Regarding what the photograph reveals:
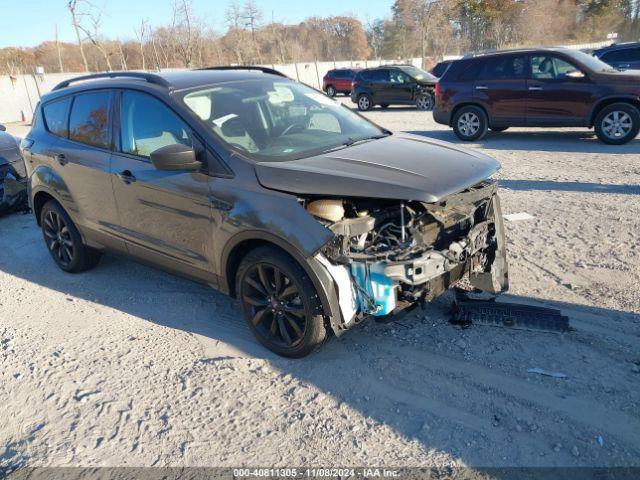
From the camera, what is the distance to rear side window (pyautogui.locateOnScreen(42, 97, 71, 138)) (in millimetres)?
5141

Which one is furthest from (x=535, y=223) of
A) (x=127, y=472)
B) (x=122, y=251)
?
(x=127, y=472)

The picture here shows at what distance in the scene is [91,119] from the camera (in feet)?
15.6

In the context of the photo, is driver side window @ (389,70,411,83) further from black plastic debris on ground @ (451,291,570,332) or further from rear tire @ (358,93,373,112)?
black plastic debris on ground @ (451,291,570,332)

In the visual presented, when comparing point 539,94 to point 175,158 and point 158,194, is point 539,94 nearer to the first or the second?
point 158,194

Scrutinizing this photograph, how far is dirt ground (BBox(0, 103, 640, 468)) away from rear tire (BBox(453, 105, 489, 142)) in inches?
267

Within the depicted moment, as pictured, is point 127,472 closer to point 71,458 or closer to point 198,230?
point 71,458

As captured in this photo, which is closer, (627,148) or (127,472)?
(127,472)

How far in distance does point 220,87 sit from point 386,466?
305cm

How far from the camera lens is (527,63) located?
35.3ft

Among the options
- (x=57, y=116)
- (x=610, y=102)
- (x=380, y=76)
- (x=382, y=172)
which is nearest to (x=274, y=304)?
(x=382, y=172)

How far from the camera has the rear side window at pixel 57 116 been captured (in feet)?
16.9

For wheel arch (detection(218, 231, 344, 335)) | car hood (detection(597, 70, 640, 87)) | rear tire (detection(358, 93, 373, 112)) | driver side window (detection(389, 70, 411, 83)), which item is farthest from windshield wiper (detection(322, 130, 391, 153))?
rear tire (detection(358, 93, 373, 112))

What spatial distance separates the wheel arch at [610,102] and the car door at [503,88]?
1.30 meters

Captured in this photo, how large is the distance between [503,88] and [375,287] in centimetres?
924
